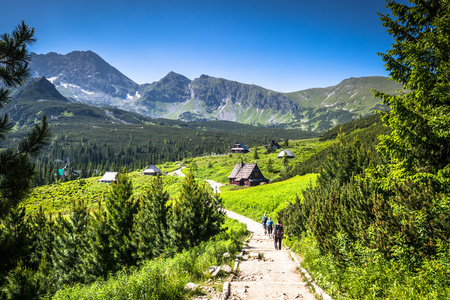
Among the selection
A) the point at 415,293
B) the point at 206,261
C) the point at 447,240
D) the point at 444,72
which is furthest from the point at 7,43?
the point at 444,72

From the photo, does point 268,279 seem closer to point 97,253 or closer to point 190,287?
point 190,287

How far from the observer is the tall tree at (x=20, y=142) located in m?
7.60

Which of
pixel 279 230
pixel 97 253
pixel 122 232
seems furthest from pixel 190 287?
pixel 122 232

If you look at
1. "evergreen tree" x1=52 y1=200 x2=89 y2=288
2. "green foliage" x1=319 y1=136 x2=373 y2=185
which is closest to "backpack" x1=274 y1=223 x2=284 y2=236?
"green foliage" x1=319 y1=136 x2=373 y2=185

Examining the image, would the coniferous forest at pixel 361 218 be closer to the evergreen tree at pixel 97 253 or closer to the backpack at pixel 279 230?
the evergreen tree at pixel 97 253

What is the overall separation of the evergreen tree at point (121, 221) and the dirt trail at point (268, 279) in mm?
11302

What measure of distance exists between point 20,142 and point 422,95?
16600 mm

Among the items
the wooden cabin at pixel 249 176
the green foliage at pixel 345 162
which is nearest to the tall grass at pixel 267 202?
the green foliage at pixel 345 162

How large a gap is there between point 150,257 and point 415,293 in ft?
63.3

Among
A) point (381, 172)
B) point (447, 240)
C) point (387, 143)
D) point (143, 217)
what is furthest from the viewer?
point (143, 217)

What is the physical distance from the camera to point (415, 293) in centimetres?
703

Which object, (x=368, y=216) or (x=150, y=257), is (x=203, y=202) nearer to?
(x=150, y=257)

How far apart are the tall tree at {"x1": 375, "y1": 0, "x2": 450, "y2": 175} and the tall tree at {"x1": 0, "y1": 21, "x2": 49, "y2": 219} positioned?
14.8 metres

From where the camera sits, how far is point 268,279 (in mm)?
11648
